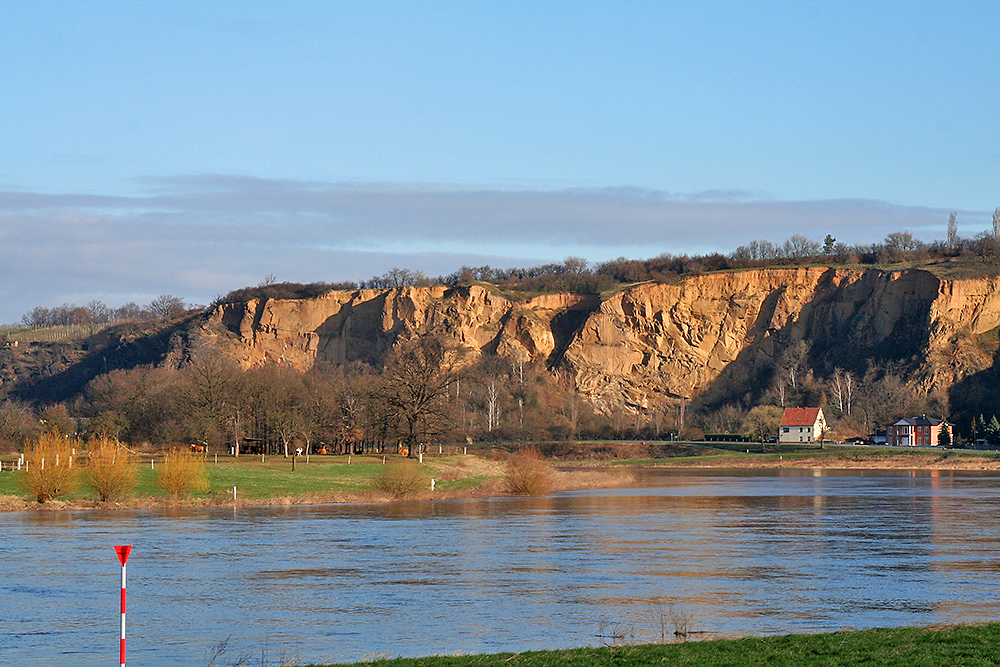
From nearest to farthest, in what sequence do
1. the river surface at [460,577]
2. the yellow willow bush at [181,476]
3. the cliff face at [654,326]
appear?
the river surface at [460,577]
the yellow willow bush at [181,476]
the cliff face at [654,326]

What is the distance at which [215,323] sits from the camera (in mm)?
158000

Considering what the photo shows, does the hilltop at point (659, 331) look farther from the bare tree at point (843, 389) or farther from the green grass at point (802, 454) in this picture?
the green grass at point (802, 454)

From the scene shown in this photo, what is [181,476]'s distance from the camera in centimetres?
Result: 5075

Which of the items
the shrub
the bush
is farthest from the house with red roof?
the shrub

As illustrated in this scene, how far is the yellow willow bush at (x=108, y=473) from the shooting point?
158 feet

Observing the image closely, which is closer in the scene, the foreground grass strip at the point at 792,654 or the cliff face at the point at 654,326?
the foreground grass strip at the point at 792,654

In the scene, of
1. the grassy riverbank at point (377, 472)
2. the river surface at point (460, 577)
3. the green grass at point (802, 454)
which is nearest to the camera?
the river surface at point (460, 577)

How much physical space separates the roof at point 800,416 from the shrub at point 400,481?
73.9 metres

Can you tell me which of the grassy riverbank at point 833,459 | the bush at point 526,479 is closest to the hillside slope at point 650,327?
the grassy riverbank at point 833,459

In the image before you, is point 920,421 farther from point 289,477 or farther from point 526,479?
point 289,477

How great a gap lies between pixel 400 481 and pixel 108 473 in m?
14.8

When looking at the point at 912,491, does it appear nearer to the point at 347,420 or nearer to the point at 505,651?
the point at 347,420

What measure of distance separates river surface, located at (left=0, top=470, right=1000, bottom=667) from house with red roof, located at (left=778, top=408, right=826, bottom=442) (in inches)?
2793

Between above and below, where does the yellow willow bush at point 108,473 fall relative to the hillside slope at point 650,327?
below
